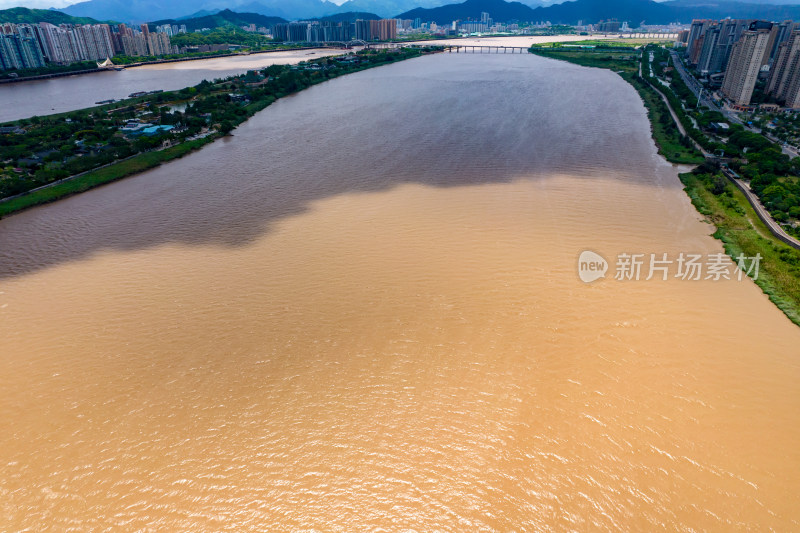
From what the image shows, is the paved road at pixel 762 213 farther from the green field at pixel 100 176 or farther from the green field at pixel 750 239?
the green field at pixel 100 176

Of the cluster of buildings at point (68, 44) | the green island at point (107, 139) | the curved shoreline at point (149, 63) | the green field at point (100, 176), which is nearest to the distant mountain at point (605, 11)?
the curved shoreline at point (149, 63)

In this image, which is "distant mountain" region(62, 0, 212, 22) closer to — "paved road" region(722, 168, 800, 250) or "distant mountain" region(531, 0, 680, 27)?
"distant mountain" region(531, 0, 680, 27)

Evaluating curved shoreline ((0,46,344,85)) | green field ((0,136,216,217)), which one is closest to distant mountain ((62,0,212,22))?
curved shoreline ((0,46,344,85))

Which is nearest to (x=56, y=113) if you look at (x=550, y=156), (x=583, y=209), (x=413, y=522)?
(x=550, y=156)

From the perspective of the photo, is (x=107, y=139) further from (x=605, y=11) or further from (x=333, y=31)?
(x=605, y=11)

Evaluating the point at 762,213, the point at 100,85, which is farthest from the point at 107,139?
the point at 100,85

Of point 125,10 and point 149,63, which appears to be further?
point 125,10
